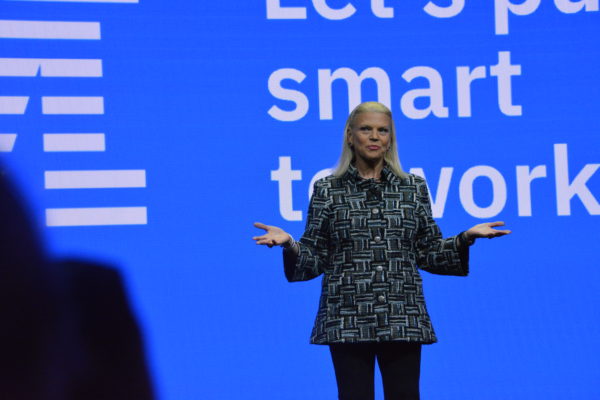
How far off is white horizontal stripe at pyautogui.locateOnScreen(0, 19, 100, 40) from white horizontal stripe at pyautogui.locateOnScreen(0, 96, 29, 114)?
10.0 inches

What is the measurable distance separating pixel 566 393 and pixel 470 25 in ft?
5.56

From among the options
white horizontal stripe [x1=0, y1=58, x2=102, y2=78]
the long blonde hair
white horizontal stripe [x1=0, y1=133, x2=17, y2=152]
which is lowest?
the long blonde hair

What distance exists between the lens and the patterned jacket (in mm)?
2363

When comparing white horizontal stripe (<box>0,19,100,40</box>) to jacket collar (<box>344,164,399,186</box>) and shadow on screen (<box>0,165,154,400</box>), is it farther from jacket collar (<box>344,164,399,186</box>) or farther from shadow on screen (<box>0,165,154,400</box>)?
jacket collar (<box>344,164,399,186</box>)

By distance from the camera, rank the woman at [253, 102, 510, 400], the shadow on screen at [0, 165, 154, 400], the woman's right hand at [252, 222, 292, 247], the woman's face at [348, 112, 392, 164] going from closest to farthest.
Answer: the woman's right hand at [252, 222, 292, 247], the woman at [253, 102, 510, 400], the woman's face at [348, 112, 392, 164], the shadow on screen at [0, 165, 154, 400]

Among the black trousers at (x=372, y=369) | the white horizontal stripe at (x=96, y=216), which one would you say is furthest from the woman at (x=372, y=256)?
the white horizontal stripe at (x=96, y=216)

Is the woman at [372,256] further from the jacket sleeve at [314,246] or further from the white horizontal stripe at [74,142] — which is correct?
the white horizontal stripe at [74,142]

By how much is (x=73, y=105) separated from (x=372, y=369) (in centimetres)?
178

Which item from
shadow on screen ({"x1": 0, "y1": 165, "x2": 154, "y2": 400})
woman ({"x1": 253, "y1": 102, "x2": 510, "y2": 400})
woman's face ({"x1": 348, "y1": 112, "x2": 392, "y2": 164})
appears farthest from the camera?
shadow on screen ({"x1": 0, "y1": 165, "x2": 154, "y2": 400})

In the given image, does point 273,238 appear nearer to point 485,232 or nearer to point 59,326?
point 485,232

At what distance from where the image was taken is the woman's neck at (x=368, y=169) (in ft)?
8.18

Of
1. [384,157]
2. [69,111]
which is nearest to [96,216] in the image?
[69,111]

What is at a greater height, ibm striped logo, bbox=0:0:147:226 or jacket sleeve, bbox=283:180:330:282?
ibm striped logo, bbox=0:0:147:226

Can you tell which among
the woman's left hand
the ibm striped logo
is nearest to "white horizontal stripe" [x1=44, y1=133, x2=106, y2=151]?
the ibm striped logo
